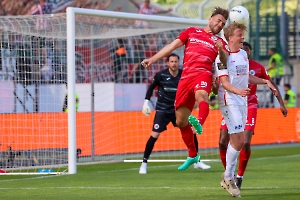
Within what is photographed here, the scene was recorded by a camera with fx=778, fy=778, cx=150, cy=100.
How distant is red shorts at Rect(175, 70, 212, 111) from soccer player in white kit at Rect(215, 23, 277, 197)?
0.36 m

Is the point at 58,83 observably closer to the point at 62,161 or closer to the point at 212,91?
the point at 62,161

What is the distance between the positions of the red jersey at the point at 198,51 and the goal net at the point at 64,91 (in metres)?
3.93

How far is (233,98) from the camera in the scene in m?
9.63

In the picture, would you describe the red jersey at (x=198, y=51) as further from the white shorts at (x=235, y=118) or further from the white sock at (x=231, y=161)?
the white sock at (x=231, y=161)

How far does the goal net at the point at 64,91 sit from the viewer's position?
1450cm

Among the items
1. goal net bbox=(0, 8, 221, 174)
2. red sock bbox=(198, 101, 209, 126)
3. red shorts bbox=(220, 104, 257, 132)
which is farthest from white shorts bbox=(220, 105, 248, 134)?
goal net bbox=(0, 8, 221, 174)

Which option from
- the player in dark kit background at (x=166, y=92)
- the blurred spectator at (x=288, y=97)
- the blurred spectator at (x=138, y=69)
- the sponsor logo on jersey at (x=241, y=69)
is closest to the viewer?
the sponsor logo on jersey at (x=241, y=69)

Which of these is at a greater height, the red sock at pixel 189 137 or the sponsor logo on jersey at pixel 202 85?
the sponsor logo on jersey at pixel 202 85

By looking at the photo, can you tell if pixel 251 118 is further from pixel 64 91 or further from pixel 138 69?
pixel 138 69

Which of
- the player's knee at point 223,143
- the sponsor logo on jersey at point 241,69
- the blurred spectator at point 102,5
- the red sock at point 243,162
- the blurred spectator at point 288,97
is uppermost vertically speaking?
the blurred spectator at point 102,5

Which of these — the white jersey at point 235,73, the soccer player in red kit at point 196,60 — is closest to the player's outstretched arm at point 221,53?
the white jersey at point 235,73

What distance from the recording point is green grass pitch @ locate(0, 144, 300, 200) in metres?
10.0

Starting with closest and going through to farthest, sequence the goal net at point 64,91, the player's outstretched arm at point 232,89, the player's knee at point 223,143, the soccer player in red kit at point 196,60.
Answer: the player's outstretched arm at point 232,89, the soccer player in red kit at point 196,60, the player's knee at point 223,143, the goal net at point 64,91

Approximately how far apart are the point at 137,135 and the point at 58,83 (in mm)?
3736
